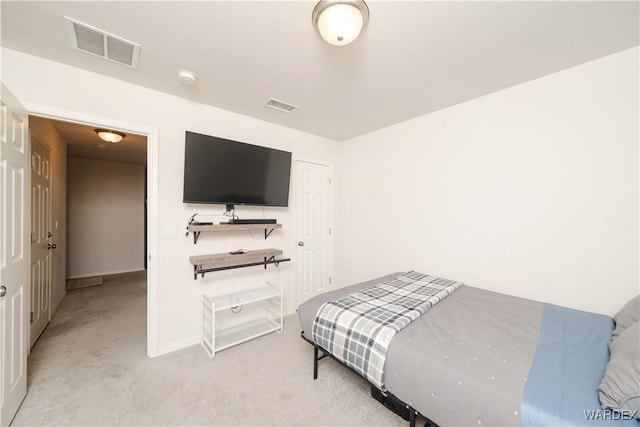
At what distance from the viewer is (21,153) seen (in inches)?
68.1

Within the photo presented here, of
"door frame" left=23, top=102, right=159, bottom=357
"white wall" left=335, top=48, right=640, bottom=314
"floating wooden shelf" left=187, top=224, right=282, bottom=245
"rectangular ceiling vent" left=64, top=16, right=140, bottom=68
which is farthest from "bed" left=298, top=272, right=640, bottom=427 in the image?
"rectangular ceiling vent" left=64, top=16, right=140, bottom=68

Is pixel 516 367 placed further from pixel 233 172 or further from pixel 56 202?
pixel 56 202

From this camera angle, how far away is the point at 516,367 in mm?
1194

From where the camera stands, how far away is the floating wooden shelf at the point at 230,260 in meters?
2.48

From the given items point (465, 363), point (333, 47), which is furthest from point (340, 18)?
point (465, 363)

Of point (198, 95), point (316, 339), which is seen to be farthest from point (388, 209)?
point (198, 95)

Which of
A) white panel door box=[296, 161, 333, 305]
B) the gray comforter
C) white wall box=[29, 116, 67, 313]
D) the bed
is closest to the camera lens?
the bed

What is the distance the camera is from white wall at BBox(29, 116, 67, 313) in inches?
116

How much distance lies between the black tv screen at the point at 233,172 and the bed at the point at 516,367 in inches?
65.4

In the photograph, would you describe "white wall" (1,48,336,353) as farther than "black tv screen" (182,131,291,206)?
No

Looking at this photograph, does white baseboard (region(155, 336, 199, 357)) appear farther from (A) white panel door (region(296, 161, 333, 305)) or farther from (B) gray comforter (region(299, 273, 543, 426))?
(B) gray comforter (region(299, 273, 543, 426))

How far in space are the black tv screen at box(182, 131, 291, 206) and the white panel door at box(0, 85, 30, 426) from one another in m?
1.03

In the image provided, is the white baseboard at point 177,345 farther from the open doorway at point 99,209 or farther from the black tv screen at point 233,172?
the open doorway at point 99,209

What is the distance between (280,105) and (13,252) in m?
2.39
